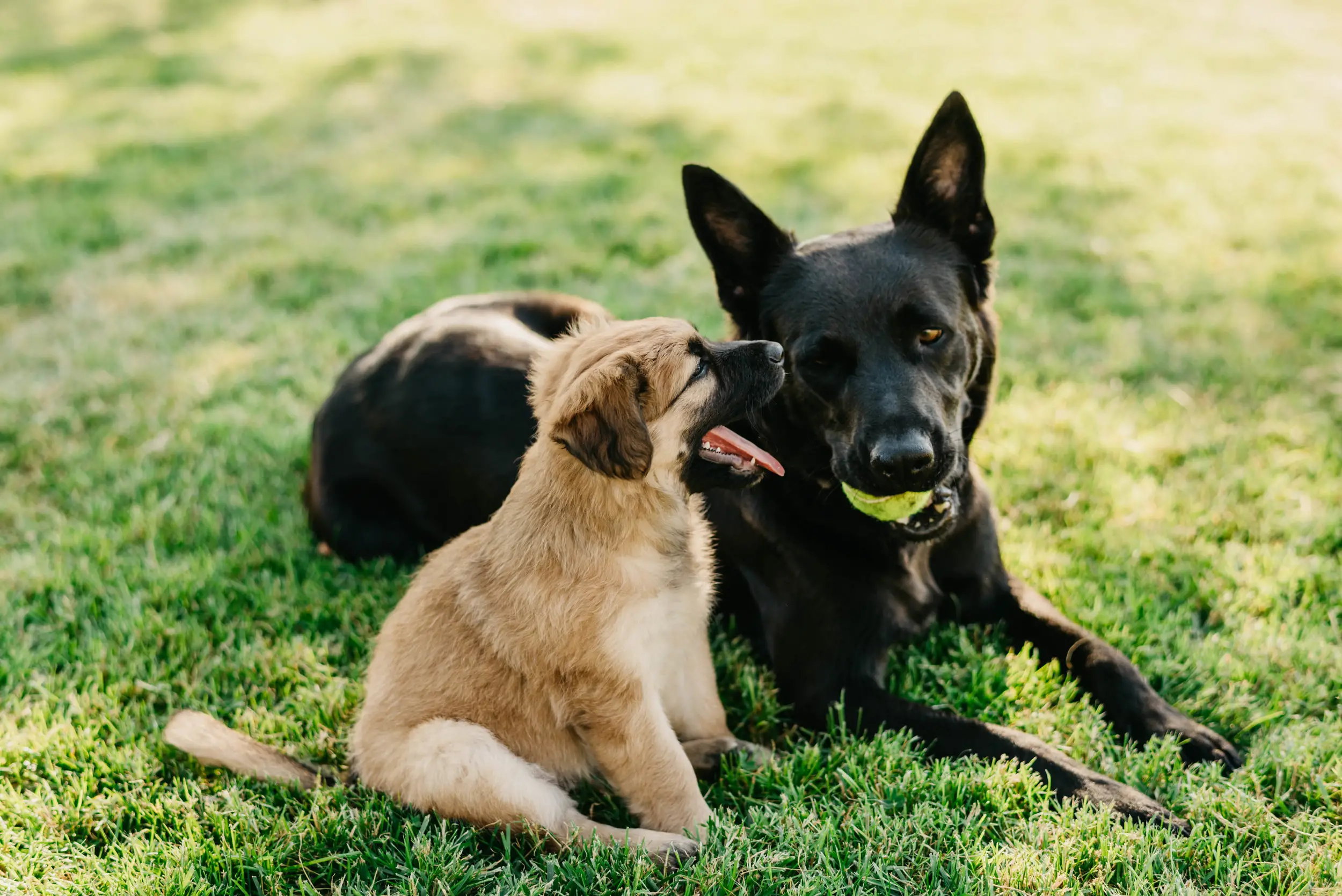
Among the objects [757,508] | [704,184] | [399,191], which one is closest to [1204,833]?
[757,508]

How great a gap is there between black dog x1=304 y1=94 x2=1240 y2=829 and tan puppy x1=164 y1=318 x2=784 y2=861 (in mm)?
321

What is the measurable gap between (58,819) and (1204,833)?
311 centimetres

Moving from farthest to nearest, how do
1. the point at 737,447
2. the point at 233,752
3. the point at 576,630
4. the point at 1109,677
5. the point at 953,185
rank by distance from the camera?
the point at 953,185
the point at 1109,677
the point at 737,447
the point at 233,752
the point at 576,630

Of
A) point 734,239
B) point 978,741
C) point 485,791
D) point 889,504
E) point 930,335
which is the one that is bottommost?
point 485,791

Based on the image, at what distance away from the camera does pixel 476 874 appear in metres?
2.56

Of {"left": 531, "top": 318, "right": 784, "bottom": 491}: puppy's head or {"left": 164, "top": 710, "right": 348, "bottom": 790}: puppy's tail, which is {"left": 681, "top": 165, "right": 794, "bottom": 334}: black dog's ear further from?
{"left": 164, "top": 710, "right": 348, "bottom": 790}: puppy's tail

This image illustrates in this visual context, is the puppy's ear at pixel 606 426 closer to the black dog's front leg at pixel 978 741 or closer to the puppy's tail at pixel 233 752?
the black dog's front leg at pixel 978 741

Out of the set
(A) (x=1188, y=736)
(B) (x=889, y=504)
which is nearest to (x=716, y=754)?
(B) (x=889, y=504)

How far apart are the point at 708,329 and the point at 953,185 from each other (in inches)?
93.6

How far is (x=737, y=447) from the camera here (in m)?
3.00

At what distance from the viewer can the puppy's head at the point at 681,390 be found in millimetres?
2713

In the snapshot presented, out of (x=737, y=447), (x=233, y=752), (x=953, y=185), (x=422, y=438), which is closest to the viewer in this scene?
(x=233, y=752)

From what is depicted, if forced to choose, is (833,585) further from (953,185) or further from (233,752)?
(233,752)

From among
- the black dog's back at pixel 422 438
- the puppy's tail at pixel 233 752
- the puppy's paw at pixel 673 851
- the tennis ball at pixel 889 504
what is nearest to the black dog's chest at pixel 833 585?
the tennis ball at pixel 889 504
